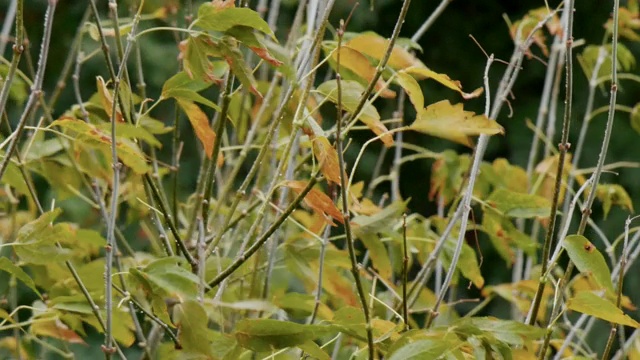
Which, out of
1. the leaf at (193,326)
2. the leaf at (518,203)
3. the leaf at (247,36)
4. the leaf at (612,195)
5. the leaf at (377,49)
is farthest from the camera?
the leaf at (612,195)

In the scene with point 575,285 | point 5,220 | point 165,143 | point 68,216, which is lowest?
point 68,216

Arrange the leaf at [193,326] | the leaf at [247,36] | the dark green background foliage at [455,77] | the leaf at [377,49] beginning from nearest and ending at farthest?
1. the leaf at [193,326]
2. the leaf at [247,36]
3. the leaf at [377,49]
4. the dark green background foliage at [455,77]

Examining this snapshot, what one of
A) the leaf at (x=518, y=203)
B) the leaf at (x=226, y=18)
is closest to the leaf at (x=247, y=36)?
the leaf at (x=226, y=18)

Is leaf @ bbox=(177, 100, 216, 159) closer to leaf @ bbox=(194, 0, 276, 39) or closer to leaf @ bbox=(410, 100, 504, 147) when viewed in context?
leaf @ bbox=(194, 0, 276, 39)

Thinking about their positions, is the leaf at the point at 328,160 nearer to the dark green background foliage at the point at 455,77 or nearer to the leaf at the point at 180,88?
the leaf at the point at 180,88

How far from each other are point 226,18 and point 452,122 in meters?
0.22

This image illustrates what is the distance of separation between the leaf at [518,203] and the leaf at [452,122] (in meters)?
0.41

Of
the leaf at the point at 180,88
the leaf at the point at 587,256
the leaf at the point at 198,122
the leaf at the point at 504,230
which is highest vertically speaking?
the leaf at the point at 180,88

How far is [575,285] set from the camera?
167 centimetres

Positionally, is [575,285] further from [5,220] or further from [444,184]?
[5,220]

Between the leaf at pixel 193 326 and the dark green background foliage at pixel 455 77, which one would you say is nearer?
the leaf at pixel 193 326

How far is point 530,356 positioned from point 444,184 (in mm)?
590

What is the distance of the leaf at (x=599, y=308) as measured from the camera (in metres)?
0.89

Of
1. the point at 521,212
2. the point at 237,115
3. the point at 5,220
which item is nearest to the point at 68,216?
the point at 5,220
